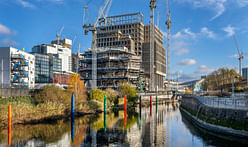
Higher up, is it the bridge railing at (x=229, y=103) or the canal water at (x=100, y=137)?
the bridge railing at (x=229, y=103)

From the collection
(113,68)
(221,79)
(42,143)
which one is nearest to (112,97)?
(42,143)

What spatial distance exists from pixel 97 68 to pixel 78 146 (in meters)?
130

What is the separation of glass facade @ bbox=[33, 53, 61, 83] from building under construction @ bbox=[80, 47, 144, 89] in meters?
27.6

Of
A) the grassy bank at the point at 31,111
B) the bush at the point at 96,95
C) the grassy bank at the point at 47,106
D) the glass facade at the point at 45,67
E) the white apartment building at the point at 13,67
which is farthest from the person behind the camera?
the glass facade at the point at 45,67

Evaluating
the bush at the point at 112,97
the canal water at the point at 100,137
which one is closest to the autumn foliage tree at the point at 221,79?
the bush at the point at 112,97

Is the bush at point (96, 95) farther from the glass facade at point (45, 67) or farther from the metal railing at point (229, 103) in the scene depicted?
the glass facade at point (45, 67)

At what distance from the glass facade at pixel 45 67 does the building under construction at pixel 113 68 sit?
27.6m

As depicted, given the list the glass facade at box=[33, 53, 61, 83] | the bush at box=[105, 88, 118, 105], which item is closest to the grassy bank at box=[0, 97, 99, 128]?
the bush at box=[105, 88, 118, 105]

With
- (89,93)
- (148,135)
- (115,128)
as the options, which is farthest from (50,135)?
(89,93)

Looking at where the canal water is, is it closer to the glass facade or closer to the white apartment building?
the white apartment building

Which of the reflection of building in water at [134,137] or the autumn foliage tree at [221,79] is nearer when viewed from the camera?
the reflection of building in water at [134,137]

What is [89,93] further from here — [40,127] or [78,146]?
[78,146]

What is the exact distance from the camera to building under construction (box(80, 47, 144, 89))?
15875 cm

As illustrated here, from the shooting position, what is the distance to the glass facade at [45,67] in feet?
550
